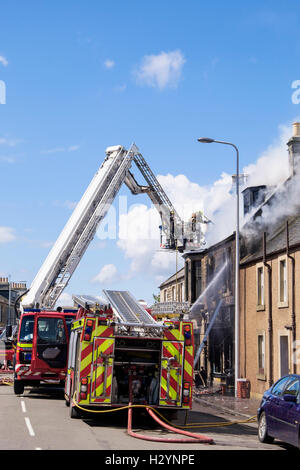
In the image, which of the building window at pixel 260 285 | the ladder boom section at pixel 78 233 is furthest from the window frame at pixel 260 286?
the ladder boom section at pixel 78 233

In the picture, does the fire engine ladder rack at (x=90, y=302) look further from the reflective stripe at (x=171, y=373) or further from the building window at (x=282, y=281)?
the building window at (x=282, y=281)

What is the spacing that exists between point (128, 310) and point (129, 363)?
204 cm

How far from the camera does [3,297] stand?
3314 inches

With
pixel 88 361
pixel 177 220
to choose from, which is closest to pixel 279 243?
pixel 177 220

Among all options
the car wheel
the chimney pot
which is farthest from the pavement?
the chimney pot

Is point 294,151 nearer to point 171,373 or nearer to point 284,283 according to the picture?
point 284,283

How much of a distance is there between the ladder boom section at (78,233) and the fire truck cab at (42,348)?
190cm

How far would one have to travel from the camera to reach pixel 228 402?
23094 millimetres

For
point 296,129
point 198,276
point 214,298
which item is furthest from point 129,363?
point 198,276

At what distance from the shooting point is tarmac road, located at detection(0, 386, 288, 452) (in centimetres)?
1104

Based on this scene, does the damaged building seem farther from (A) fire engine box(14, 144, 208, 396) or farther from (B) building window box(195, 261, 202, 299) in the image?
(A) fire engine box(14, 144, 208, 396)

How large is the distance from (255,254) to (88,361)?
1528 cm

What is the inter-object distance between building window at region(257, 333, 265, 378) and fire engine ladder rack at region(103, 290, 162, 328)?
32.7ft

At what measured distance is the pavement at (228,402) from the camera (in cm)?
1997
